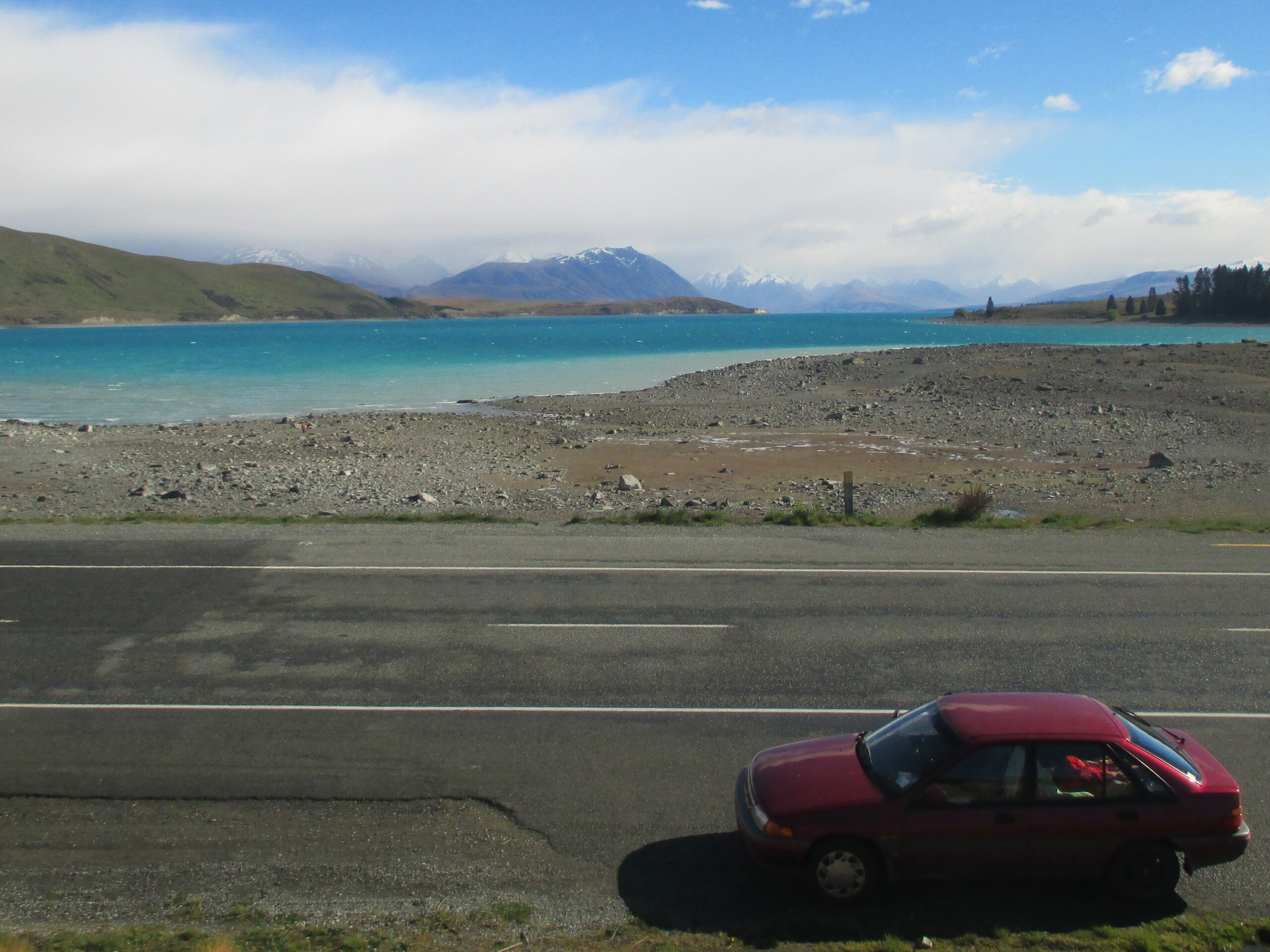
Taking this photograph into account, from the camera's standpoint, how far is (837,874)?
6.45 m

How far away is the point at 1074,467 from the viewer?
96.7 feet

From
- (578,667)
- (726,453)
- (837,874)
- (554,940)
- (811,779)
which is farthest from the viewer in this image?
(726,453)

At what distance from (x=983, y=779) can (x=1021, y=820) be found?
14.5 inches

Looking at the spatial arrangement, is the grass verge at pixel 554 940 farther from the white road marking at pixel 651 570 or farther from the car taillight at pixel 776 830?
the white road marking at pixel 651 570

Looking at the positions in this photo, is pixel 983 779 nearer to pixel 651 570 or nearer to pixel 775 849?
pixel 775 849

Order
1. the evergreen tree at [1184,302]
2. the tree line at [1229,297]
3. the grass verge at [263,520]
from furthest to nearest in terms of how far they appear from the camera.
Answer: the evergreen tree at [1184,302] < the tree line at [1229,297] < the grass verge at [263,520]

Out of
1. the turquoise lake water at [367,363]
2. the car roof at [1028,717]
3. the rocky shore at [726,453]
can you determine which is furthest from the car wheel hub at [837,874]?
the turquoise lake water at [367,363]

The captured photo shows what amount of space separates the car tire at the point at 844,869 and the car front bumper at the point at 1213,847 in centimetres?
216

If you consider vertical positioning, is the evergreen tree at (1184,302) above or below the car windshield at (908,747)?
above

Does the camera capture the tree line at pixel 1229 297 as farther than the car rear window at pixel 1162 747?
Yes

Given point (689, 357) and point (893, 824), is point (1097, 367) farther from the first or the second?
point (893, 824)

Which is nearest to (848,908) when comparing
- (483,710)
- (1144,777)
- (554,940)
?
(554,940)

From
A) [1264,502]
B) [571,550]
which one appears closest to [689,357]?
[1264,502]

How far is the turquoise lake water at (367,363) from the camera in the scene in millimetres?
52062
